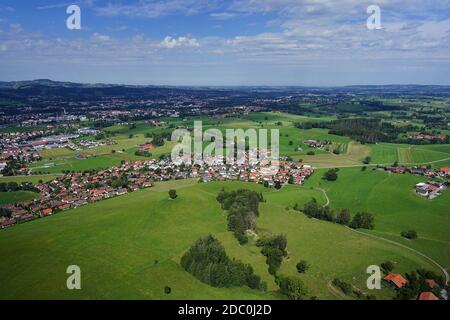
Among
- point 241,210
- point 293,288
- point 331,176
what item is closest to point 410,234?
point 241,210

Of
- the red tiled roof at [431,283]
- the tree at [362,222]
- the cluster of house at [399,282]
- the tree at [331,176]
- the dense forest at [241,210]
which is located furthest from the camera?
the tree at [331,176]

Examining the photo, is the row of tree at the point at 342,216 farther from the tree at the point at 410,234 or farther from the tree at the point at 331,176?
the tree at the point at 331,176

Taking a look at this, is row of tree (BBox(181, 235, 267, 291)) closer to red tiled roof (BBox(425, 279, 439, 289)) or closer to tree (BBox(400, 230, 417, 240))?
red tiled roof (BBox(425, 279, 439, 289))

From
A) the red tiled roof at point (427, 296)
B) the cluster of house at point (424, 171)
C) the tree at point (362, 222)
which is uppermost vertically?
the cluster of house at point (424, 171)

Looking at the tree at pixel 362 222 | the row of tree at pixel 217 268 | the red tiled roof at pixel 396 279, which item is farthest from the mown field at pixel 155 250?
the tree at pixel 362 222

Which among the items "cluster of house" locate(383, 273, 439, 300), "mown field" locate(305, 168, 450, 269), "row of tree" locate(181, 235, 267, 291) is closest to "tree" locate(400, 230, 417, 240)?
"mown field" locate(305, 168, 450, 269)
